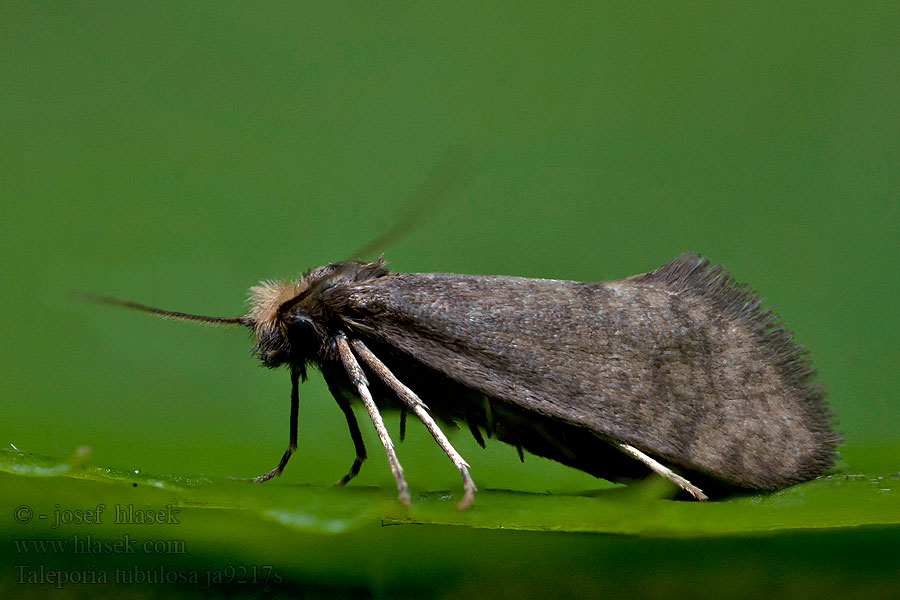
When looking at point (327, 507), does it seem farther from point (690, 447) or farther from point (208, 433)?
point (208, 433)

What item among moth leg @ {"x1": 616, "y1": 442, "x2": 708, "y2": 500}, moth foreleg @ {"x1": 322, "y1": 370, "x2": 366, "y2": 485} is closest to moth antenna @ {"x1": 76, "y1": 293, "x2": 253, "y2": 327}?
moth foreleg @ {"x1": 322, "y1": 370, "x2": 366, "y2": 485}

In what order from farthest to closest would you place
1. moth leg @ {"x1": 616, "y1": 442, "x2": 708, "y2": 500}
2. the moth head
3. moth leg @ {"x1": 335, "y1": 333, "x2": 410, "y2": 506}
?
the moth head
moth leg @ {"x1": 335, "y1": 333, "x2": 410, "y2": 506}
moth leg @ {"x1": 616, "y1": 442, "x2": 708, "y2": 500}

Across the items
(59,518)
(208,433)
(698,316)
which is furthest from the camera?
(208,433)

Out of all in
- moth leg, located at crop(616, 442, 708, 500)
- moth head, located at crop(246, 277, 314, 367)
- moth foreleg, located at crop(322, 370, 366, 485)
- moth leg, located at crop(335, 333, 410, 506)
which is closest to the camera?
moth leg, located at crop(616, 442, 708, 500)

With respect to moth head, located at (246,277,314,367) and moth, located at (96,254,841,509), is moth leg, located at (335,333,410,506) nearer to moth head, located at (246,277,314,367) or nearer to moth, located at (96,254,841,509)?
moth, located at (96,254,841,509)

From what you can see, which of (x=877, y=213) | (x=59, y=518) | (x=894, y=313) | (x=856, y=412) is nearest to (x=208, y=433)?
(x=59, y=518)

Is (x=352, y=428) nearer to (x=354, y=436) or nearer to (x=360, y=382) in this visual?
(x=354, y=436)

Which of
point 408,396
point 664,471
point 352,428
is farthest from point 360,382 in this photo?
point 664,471
